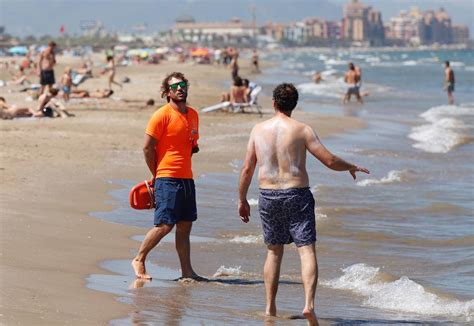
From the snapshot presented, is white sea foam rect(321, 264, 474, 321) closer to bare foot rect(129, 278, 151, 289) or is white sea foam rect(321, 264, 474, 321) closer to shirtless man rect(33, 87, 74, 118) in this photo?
bare foot rect(129, 278, 151, 289)

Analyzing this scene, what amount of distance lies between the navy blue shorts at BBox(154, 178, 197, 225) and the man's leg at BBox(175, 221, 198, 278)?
3.2 inches

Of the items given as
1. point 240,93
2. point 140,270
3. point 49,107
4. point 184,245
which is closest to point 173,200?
point 184,245

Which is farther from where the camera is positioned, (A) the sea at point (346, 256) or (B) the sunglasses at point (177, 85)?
(B) the sunglasses at point (177, 85)

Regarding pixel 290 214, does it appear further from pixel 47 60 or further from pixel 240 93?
pixel 240 93

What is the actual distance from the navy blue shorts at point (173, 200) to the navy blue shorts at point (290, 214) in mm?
1188

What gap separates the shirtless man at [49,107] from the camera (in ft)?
66.6

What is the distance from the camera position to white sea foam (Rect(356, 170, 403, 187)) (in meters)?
13.9

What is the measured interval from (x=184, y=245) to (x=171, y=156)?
664 millimetres

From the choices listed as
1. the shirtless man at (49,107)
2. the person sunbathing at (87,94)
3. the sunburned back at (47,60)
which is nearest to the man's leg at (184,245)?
the shirtless man at (49,107)

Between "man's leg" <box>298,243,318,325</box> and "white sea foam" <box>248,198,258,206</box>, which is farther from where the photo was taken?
"white sea foam" <box>248,198,258,206</box>

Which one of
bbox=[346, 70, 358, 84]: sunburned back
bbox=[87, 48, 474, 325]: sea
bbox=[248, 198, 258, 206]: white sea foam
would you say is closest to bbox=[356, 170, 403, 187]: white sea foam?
bbox=[87, 48, 474, 325]: sea

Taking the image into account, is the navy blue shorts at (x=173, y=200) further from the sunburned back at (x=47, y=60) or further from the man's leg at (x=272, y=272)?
the sunburned back at (x=47, y=60)

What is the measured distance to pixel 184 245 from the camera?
25.3ft

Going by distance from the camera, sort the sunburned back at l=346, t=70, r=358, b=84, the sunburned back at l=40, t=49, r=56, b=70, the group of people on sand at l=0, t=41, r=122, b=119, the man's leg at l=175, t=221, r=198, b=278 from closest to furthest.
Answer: the man's leg at l=175, t=221, r=198, b=278 → the group of people on sand at l=0, t=41, r=122, b=119 → the sunburned back at l=40, t=49, r=56, b=70 → the sunburned back at l=346, t=70, r=358, b=84
